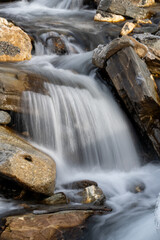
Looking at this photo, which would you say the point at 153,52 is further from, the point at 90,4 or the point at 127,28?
the point at 90,4

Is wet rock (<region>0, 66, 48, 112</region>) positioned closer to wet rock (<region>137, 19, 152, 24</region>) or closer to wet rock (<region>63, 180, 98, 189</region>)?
wet rock (<region>63, 180, 98, 189</region>)

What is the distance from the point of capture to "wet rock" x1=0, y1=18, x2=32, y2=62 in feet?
23.6


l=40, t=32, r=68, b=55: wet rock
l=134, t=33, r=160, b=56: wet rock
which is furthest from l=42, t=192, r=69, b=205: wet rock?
l=40, t=32, r=68, b=55: wet rock

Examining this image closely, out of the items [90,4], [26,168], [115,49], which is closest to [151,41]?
[115,49]

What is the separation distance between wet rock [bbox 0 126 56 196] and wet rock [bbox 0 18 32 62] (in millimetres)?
3678

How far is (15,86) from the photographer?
5.38 m

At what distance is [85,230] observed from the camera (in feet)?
11.4

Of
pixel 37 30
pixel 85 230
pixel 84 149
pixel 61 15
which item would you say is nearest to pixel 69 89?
pixel 84 149

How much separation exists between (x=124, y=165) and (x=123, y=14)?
1052 cm

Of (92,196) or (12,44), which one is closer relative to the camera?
(92,196)

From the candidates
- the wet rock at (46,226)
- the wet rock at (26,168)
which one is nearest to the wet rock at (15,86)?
the wet rock at (26,168)

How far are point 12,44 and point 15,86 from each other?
100 inches

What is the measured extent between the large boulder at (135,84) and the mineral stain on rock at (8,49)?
262 cm

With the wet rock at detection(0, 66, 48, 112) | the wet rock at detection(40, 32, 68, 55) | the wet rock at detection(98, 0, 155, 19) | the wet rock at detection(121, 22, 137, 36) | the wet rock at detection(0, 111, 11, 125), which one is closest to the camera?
the wet rock at detection(0, 111, 11, 125)
